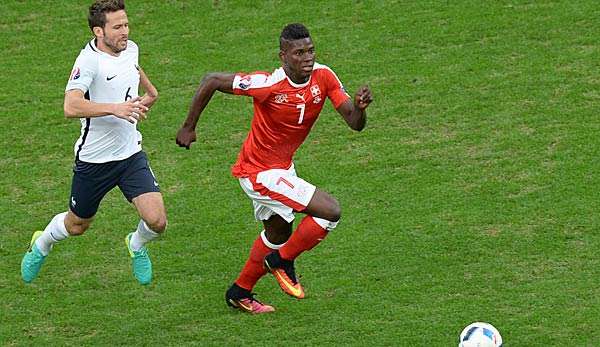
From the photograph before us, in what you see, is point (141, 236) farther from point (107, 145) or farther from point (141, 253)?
point (107, 145)

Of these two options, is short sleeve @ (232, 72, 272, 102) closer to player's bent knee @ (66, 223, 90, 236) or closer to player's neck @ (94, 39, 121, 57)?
player's neck @ (94, 39, 121, 57)

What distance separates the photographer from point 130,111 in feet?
32.4

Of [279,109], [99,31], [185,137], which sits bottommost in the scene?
[185,137]

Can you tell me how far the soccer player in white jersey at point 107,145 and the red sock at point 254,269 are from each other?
2.52 ft

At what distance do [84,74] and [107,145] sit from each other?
68cm

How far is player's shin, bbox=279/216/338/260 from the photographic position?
1041 centimetres

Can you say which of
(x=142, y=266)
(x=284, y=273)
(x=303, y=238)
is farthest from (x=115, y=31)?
(x=284, y=273)

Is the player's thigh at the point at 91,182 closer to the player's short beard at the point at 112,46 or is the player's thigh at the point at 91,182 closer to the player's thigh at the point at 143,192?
the player's thigh at the point at 143,192

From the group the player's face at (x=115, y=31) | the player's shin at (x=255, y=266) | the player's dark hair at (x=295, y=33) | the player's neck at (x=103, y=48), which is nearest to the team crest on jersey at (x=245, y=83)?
the player's dark hair at (x=295, y=33)

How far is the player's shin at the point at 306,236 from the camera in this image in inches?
410

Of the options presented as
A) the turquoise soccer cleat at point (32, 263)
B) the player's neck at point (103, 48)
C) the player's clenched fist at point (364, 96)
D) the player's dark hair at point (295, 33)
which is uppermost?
the player's dark hair at point (295, 33)

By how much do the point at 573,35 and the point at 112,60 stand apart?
737 centimetres

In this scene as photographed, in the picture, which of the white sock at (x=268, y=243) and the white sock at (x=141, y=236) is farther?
the white sock at (x=268, y=243)

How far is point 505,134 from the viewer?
13859mm
